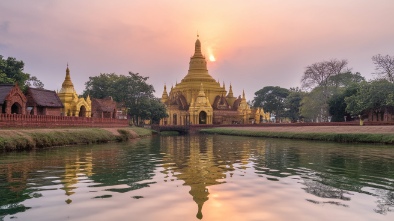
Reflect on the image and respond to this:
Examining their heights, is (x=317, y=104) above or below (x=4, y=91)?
above

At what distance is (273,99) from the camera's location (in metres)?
111

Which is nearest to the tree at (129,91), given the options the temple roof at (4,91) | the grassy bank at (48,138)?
the grassy bank at (48,138)

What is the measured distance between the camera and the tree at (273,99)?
110438 millimetres

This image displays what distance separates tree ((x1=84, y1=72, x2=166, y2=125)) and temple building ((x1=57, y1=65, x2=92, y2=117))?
14.1 metres

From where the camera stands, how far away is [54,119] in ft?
119

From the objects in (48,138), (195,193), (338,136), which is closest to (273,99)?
(338,136)

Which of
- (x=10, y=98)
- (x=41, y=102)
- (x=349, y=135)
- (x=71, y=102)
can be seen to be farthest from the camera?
(x=71, y=102)

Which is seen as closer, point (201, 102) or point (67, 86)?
point (67, 86)

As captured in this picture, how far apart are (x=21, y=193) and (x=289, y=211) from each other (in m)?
7.01

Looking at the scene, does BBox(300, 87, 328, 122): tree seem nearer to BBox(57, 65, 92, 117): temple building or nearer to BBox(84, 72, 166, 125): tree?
BBox(84, 72, 166, 125): tree

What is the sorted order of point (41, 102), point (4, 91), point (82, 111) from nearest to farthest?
point (4, 91) < point (41, 102) < point (82, 111)

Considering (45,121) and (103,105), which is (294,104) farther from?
(45,121)

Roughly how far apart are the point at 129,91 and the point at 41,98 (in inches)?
1020

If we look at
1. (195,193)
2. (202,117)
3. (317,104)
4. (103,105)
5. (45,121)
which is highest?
(317,104)
